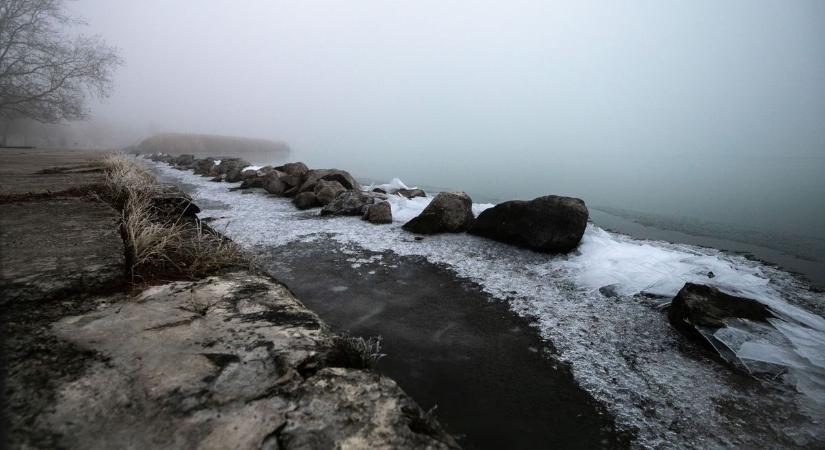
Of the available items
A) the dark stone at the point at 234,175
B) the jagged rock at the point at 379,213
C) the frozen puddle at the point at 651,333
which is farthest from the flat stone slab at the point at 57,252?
the dark stone at the point at 234,175

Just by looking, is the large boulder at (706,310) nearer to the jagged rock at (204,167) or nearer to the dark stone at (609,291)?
the dark stone at (609,291)

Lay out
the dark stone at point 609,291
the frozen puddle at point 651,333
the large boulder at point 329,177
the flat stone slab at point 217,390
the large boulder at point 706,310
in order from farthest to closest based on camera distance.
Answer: the large boulder at point 329,177
the dark stone at point 609,291
the large boulder at point 706,310
the frozen puddle at point 651,333
the flat stone slab at point 217,390

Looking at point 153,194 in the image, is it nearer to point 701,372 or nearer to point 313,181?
point 313,181

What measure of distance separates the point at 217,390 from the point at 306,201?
6.46 m

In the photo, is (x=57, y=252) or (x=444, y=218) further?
(x=444, y=218)

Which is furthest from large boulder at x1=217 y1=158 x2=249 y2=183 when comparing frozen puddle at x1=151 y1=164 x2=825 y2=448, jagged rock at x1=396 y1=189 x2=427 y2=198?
frozen puddle at x1=151 y1=164 x2=825 y2=448

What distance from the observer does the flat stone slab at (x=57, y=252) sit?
1670 millimetres

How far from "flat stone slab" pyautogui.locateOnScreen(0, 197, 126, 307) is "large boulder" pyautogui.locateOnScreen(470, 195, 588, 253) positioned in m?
4.29

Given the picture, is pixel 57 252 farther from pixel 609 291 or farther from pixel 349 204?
pixel 349 204

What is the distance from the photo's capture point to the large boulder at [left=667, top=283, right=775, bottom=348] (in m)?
2.72

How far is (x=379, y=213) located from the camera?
6180 mm

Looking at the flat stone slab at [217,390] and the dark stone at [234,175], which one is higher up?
the dark stone at [234,175]

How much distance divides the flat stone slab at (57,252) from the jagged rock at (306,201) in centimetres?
431

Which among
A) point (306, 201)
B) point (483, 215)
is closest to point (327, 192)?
point (306, 201)
